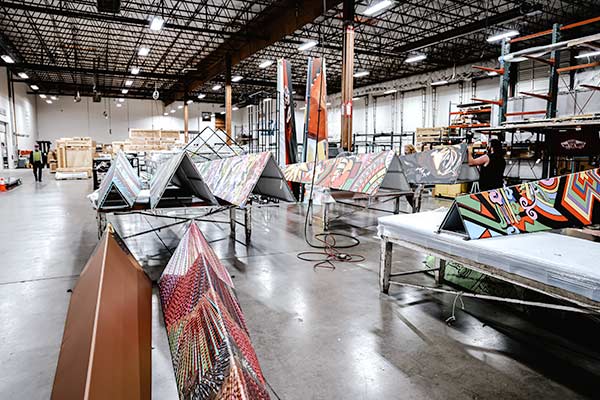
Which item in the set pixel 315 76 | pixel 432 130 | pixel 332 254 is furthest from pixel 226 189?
pixel 432 130

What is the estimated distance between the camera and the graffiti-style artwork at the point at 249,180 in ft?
14.7

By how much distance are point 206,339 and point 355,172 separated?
4817 millimetres

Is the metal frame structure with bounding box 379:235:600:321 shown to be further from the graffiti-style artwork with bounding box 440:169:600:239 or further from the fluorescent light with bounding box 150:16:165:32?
the fluorescent light with bounding box 150:16:165:32

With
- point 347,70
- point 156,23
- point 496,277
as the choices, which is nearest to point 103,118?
point 156,23

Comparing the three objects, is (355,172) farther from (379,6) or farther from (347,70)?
(379,6)

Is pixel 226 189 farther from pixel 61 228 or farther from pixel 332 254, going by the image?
pixel 61 228

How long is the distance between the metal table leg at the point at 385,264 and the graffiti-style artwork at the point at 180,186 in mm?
2220

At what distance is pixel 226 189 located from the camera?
199 inches

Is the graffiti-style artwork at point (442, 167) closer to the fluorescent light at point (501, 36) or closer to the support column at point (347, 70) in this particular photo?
the support column at point (347, 70)

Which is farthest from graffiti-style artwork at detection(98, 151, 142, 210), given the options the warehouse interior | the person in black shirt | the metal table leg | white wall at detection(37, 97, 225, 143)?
white wall at detection(37, 97, 225, 143)

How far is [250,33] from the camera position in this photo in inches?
566

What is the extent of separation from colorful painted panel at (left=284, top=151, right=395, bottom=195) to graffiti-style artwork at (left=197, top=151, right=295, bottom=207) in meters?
1.43

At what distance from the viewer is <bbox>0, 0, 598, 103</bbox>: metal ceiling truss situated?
12.3m

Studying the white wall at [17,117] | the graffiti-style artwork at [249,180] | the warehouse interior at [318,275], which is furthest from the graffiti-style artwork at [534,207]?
the white wall at [17,117]
